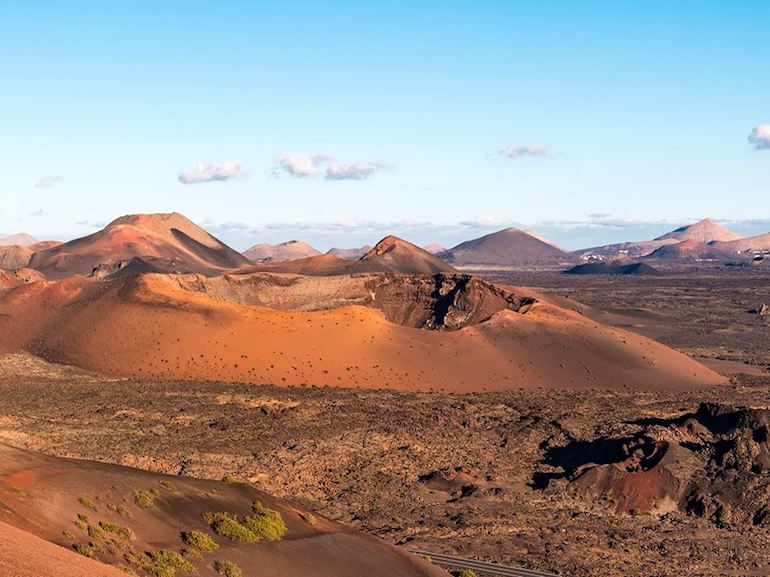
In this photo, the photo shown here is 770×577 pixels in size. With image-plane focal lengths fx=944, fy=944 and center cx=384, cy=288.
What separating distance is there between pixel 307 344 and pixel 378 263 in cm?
9214

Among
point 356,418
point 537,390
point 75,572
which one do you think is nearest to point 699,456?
point 356,418

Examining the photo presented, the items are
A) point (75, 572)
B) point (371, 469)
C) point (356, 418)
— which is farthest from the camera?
point (356, 418)

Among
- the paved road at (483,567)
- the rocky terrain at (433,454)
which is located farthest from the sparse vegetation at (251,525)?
the rocky terrain at (433,454)

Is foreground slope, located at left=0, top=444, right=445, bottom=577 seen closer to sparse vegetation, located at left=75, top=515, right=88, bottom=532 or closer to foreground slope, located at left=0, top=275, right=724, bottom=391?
sparse vegetation, located at left=75, top=515, right=88, bottom=532

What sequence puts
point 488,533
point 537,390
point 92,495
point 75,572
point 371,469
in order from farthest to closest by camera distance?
point 537,390 < point 371,469 < point 488,533 < point 92,495 < point 75,572

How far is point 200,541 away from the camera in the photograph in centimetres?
2719

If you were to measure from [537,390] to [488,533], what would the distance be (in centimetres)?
3926

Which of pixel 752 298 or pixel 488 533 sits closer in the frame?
pixel 488 533

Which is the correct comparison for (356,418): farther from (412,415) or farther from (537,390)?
(537,390)

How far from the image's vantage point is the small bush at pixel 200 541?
27052mm

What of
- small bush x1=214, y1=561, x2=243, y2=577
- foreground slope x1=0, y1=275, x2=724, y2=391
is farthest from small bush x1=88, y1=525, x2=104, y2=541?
foreground slope x1=0, y1=275, x2=724, y2=391

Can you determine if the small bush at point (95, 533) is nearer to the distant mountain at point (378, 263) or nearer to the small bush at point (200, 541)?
the small bush at point (200, 541)

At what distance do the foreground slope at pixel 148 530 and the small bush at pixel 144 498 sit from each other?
0.04m

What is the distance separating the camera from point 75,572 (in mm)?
20141
